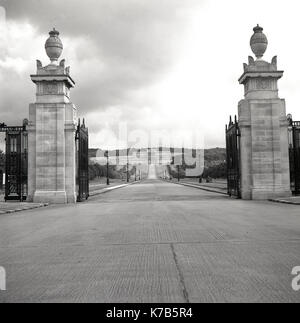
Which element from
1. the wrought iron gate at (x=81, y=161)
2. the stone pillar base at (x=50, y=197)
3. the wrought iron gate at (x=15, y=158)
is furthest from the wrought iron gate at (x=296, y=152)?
the wrought iron gate at (x=15, y=158)

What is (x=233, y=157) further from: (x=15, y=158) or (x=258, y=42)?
(x=15, y=158)

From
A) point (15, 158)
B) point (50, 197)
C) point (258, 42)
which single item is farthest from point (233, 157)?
point (15, 158)

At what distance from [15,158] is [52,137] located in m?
2.55

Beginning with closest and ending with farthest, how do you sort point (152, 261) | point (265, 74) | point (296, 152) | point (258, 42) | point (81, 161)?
point (152, 261) → point (265, 74) → point (258, 42) → point (296, 152) → point (81, 161)

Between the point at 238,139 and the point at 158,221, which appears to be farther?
the point at 238,139

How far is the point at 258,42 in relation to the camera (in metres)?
20.2

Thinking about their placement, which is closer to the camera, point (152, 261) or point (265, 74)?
point (152, 261)

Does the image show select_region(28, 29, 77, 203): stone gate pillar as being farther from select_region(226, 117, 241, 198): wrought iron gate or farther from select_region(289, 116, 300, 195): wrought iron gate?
select_region(289, 116, 300, 195): wrought iron gate

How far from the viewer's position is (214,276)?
5.02m

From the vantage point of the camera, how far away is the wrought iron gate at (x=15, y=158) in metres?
20.4
